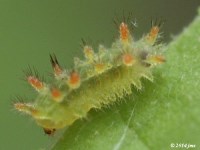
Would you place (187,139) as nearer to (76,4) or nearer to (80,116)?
(80,116)

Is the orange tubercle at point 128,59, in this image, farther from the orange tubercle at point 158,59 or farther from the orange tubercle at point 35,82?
the orange tubercle at point 35,82

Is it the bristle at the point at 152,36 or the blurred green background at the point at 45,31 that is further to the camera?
the blurred green background at the point at 45,31

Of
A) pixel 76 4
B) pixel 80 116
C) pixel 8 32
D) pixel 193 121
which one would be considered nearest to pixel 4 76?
pixel 8 32

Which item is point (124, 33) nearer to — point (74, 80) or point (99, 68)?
point (99, 68)

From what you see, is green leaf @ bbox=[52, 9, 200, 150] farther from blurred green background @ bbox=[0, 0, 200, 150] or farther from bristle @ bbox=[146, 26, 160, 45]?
blurred green background @ bbox=[0, 0, 200, 150]

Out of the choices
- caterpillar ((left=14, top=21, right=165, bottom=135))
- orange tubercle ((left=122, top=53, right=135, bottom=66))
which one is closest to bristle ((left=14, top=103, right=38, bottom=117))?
caterpillar ((left=14, top=21, right=165, bottom=135))

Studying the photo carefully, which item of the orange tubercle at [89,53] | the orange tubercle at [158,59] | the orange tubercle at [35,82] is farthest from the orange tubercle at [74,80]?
the orange tubercle at [158,59]

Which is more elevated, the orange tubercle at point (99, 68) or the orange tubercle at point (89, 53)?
the orange tubercle at point (89, 53)

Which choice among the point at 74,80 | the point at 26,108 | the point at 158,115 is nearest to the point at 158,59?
the point at 158,115
